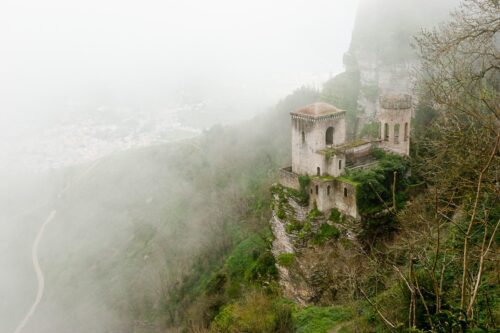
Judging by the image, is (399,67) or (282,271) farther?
(399,67)

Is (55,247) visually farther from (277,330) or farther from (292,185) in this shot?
(277,330)

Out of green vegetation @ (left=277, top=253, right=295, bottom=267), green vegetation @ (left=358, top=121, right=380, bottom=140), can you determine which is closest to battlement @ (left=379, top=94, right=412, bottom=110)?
green vegetation @ (left=277, top=253, right=295, bottom=267)

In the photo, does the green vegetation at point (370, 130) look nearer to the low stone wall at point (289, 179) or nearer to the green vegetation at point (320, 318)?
the low stone wall at point (289, 179)

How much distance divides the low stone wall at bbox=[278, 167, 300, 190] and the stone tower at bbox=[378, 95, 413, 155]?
183 inches

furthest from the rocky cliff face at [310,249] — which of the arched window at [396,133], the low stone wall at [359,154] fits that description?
the arched window at [396,133]

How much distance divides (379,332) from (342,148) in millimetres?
12222

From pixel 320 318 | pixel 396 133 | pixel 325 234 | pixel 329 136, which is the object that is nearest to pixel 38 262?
pixel 329 136

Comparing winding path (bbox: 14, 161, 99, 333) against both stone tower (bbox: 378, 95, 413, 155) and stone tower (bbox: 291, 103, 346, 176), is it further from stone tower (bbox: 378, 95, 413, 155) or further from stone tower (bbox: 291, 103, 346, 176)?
stone tower (bbox: 378, 95, 413, 155)

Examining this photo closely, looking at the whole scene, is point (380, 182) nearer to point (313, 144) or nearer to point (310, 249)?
point (313, 144)

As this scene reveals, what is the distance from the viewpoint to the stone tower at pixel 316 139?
23.1m

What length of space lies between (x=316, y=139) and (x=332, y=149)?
920 mm

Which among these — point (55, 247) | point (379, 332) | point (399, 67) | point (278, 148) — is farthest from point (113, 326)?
point (379, 332)

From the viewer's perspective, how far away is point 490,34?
1069 cm

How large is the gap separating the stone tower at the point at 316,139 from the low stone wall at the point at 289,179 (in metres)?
0.42
